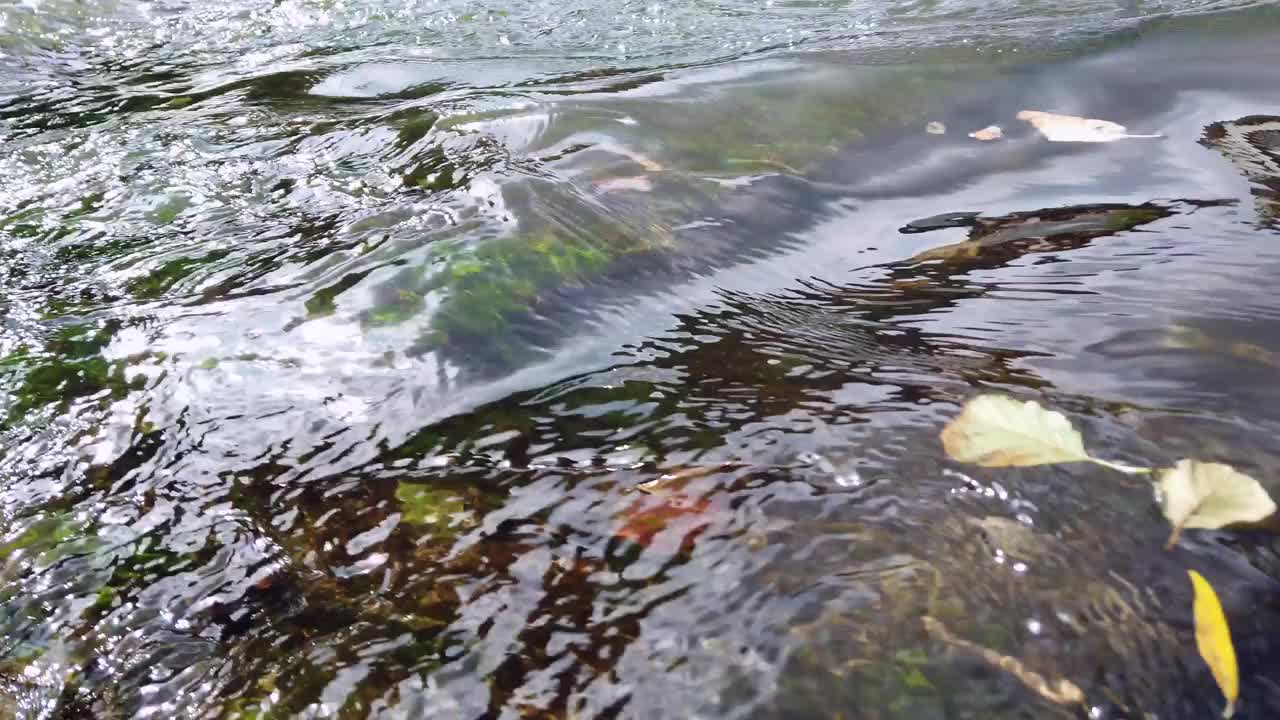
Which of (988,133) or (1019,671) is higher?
(988,133)

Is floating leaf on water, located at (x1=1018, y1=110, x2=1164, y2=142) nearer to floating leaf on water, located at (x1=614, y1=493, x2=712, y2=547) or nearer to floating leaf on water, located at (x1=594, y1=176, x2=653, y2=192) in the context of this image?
floating leaf on water, located at (x1=594, y1=176, x2=653, y2=192)

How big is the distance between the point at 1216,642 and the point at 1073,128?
2910mm

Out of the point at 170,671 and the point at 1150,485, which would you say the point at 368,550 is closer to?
the point at 170,671

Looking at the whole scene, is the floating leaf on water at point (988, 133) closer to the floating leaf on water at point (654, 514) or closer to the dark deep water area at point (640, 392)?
the dark deep water area at point (640, 392)

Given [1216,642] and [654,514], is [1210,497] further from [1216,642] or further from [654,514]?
[654,514]

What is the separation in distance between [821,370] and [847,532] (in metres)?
0.68

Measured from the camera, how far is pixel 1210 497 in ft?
5.24

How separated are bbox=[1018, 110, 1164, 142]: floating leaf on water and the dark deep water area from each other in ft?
0.23

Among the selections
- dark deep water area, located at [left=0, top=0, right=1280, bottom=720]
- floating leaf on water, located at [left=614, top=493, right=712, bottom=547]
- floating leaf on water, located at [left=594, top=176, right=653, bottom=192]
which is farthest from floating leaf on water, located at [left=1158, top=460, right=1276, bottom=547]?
floating leaf on water, located at [left=594, top=176, right=653, bottom=192]

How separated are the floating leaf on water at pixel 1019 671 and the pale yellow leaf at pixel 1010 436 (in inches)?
17.0

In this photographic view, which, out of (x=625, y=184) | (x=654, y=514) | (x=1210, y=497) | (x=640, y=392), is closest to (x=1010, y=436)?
(x=1210, y=497)

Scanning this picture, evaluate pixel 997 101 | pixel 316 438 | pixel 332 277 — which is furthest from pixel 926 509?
pixel 997 101

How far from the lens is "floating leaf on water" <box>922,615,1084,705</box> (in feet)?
4.31

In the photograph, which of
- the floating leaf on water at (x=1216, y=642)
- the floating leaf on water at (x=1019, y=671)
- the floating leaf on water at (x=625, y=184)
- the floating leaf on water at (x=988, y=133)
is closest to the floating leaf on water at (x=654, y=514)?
the floating leaf on water at (x=1019, y=671)
